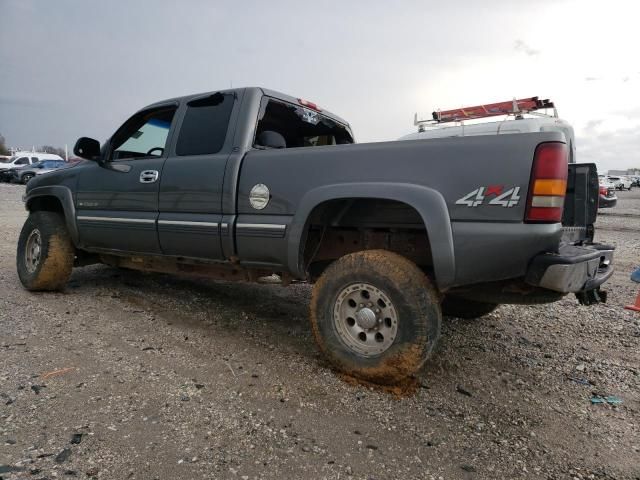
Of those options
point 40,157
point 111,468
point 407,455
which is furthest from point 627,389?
point 40,157

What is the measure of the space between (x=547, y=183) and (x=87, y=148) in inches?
153

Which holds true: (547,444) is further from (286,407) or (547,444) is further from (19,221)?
(19,221)

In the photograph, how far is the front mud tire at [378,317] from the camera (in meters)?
2.50

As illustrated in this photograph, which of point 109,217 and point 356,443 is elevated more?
point 109,217

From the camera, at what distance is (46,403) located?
7.75 feet

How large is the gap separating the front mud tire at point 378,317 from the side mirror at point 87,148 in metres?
2.77

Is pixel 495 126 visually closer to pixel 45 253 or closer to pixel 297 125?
pixel 297 125

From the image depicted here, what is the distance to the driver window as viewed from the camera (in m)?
4.02

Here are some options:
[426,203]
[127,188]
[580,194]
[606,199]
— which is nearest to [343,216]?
[426,203]

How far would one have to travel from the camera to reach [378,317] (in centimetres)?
266

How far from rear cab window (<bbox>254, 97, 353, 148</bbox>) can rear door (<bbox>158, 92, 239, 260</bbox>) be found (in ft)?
0.89

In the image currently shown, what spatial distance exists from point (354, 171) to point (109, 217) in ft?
8.37

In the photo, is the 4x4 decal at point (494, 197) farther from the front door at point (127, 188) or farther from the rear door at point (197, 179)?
the front door at point (127, 188)

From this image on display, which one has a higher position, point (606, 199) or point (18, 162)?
point (18, 162)
